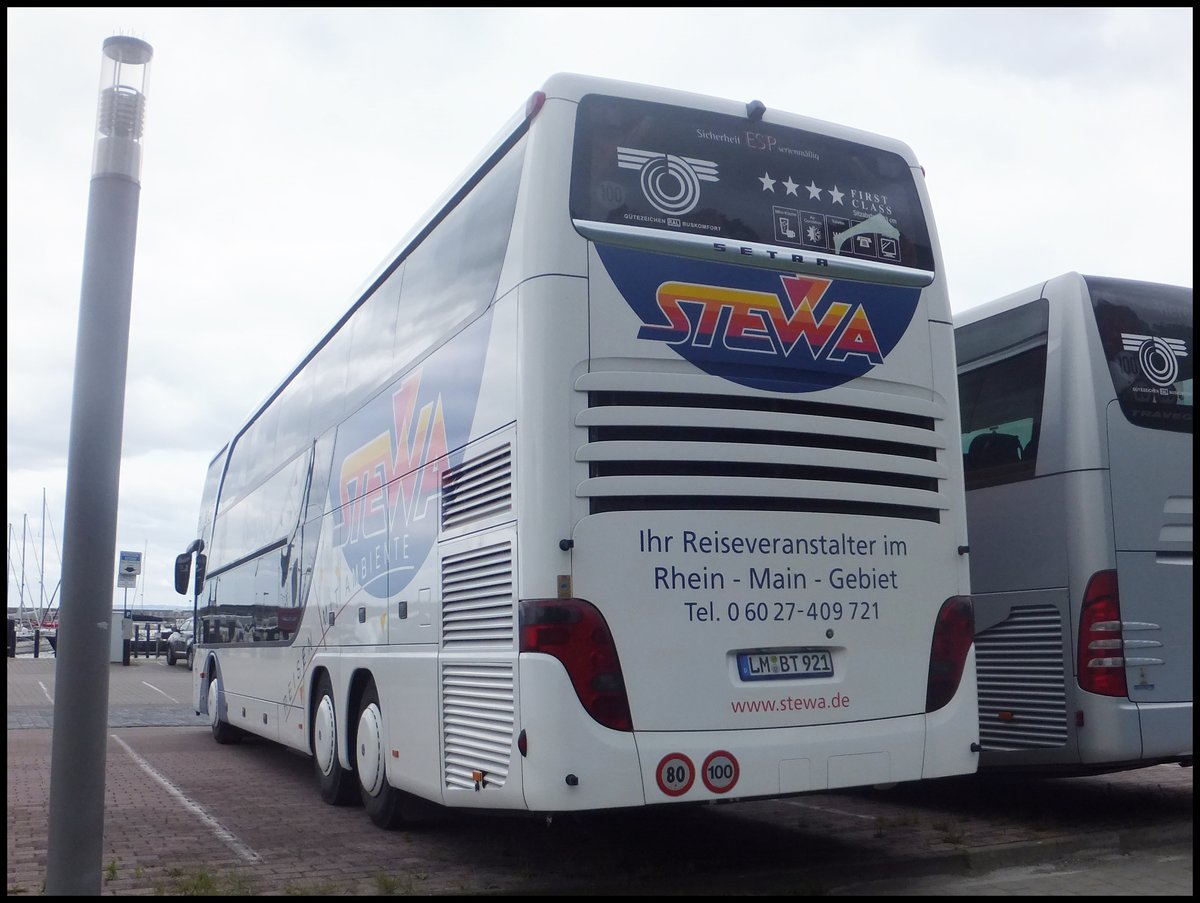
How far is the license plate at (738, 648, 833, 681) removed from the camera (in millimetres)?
6254

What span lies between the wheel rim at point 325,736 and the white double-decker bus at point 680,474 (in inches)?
77.2

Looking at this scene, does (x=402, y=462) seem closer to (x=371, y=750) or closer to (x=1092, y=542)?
(x=371, y=750)

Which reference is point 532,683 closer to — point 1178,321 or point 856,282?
point 856,282

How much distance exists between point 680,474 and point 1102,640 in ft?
11.1

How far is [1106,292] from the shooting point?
27.7 feet

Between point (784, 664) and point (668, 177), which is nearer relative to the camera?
point (784, 664)

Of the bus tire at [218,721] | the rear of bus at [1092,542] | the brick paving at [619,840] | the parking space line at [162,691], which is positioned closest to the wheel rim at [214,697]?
the bus tire at [218,721]

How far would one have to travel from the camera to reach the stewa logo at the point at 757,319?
6391mm

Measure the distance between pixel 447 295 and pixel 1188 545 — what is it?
519 centimetres

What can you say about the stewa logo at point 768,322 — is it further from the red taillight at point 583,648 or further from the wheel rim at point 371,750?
the wheel rim at point 371,750

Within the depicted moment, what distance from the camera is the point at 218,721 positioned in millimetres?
15906

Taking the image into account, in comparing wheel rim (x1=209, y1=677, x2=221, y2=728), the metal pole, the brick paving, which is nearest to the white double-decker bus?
the brick paving

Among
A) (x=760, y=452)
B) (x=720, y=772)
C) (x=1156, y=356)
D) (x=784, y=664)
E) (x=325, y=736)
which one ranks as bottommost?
(x=325, y=736)

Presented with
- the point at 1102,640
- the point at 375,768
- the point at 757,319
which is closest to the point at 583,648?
the point at 757,319
